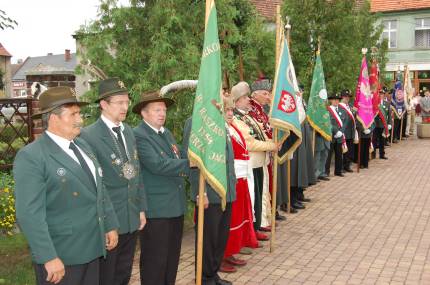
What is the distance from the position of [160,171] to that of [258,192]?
2424 millimetres

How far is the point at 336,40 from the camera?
13.9 metres

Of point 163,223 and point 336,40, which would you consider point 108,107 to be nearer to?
point 163,223

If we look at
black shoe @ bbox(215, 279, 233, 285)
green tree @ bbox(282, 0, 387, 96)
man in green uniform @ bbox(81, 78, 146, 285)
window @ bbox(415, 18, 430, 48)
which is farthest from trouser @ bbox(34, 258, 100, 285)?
window @ bbox(415, 18, 430, 48)

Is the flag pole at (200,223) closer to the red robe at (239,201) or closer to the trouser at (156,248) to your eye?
the trouser at (156,248)

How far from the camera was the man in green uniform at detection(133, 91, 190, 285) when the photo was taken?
430 cm

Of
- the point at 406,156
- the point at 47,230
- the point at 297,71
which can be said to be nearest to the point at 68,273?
the point at 47,230

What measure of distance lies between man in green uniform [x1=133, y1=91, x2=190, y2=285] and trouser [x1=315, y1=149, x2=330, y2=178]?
734 cm

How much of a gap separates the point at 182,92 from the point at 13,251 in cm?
296

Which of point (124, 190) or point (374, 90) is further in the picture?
point (374, 90)

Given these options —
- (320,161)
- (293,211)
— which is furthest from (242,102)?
(320,161)

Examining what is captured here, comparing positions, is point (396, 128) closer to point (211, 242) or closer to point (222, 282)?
point (222, 282)

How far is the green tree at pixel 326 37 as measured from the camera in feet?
44.9

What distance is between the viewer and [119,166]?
3.91 m

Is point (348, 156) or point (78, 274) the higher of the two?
point (78, 274)
